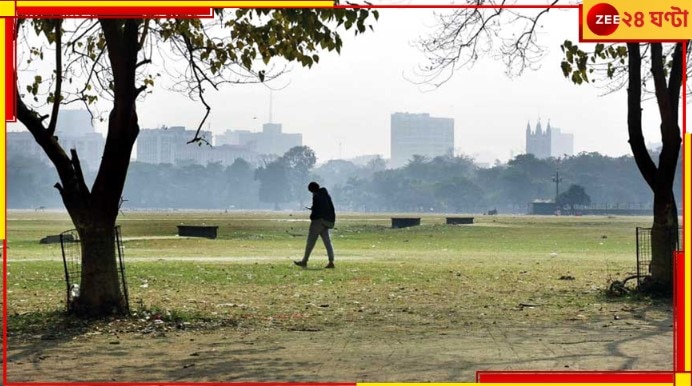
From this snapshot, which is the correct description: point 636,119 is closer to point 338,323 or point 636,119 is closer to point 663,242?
point 663,242

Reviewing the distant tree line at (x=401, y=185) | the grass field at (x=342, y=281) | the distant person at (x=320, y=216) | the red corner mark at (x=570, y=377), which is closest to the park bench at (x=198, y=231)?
the grass field at (x=342, y=281)

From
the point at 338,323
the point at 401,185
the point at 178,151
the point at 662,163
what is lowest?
the point at 338,323

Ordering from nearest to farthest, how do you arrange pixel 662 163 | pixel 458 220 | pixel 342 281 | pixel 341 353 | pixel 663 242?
pixel 341 353 < pixel 662 163 < pixel 663 242 < pixel 342 281 < pixel 458 220

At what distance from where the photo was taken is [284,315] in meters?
13.8

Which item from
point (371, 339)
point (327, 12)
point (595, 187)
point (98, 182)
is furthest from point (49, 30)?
point (595, 187)

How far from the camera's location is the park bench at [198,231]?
3678 centimetres

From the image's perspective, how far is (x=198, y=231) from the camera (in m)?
37.2

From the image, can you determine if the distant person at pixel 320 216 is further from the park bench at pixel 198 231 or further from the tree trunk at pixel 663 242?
the park bench at pixel 198 231

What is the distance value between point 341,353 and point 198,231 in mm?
27459

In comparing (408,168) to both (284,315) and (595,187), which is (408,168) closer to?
(595,187)

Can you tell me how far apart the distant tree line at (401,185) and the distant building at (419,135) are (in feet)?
19.1

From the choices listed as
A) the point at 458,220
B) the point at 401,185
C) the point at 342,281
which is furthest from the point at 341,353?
the point at 401,185

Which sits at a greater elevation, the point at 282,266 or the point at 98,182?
the point at 98,182

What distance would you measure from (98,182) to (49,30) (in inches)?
99.6
